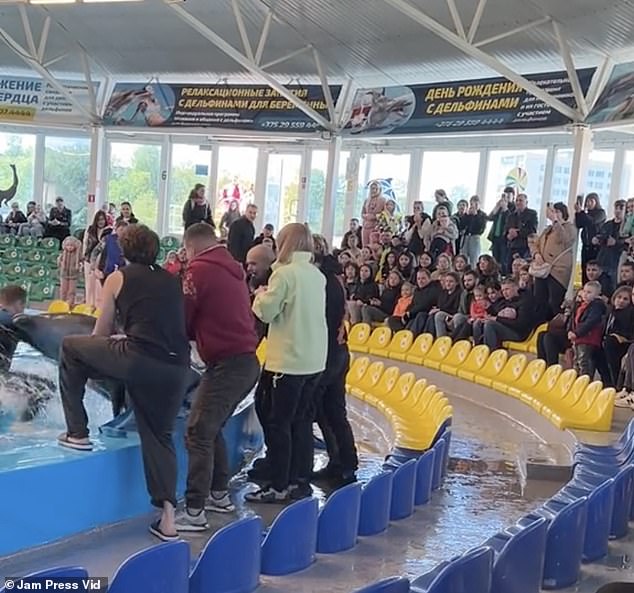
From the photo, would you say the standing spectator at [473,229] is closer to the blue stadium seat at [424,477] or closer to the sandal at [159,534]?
the blue stadium seat at [424,477]

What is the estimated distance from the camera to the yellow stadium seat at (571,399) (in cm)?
611

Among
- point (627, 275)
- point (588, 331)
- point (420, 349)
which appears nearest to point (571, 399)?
point (588, 331)

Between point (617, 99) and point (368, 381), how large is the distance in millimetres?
5050

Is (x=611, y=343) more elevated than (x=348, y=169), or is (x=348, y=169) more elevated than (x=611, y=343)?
(x=348, y=169)

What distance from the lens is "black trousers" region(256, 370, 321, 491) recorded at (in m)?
4.07

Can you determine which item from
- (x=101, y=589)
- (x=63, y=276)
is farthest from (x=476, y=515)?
(x=63, y=276)

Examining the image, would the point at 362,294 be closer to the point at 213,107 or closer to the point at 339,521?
the point at 213,107

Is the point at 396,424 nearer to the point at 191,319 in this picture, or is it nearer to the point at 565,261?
the point at 191,319

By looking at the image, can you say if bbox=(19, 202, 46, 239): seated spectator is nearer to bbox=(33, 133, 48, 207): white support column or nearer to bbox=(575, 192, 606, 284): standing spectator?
bbox=(33, 133, 48, 207): white support column

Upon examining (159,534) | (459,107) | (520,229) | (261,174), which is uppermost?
(459,107)

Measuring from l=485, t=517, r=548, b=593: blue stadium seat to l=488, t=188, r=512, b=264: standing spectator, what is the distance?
8.22 metres

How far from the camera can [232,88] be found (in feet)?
49.6

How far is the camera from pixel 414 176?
15.6 m

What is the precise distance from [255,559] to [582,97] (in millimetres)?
8849
